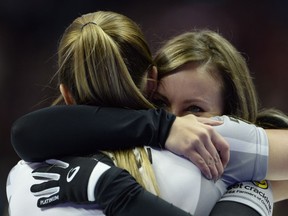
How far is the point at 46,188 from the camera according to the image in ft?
2.58

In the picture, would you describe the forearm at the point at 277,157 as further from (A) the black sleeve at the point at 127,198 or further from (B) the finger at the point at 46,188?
(B) the finger at the point at 46,188

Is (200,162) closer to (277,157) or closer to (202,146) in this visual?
(202,146)

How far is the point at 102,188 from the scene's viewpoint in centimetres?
72

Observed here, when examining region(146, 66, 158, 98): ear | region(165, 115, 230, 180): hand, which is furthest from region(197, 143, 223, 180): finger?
region(146, 66, 158, 98): ear

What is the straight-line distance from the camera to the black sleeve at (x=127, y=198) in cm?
71

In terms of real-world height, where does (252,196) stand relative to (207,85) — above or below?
below

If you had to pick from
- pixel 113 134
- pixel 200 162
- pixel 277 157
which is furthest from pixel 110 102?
pixel 277 157

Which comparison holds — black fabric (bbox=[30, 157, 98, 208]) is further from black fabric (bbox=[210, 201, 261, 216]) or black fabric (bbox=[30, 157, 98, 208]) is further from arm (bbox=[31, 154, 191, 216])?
black fabric (bbox=[210, 201, 261, 216])

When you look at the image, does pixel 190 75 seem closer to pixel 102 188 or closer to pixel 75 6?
pixel 102 188

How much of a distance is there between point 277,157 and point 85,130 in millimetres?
312

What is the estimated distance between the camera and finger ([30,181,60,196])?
78 cm

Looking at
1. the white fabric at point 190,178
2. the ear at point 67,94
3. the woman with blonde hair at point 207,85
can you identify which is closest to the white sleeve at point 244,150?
the white fabric at point 190,178

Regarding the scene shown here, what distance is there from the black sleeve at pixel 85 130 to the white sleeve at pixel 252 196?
14 cm

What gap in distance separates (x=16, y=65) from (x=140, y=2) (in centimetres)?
69
